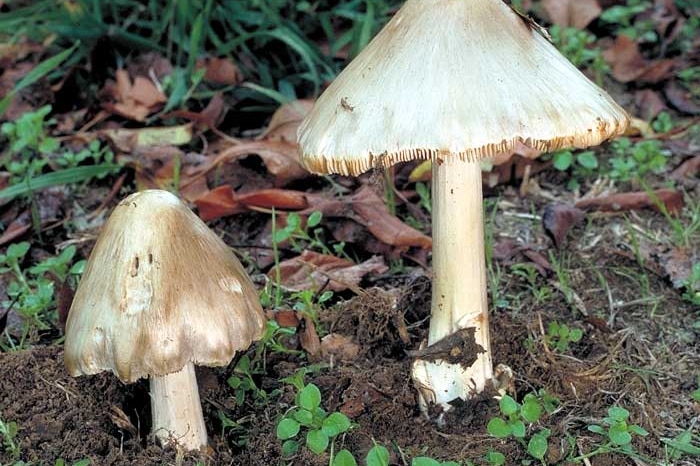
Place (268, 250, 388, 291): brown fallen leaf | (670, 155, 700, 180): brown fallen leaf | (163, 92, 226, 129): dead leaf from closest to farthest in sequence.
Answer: (268, 250, 388, 291): brown fallen leaf, (670, 155, 700, 180): brown fallen leaf, (163, 92, 226, 129): dead leaf

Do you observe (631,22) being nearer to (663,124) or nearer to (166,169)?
(663,124)

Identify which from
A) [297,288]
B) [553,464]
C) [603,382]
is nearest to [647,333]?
[603,382]

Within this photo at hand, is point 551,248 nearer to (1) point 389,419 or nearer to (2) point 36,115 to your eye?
(1) point 389,419

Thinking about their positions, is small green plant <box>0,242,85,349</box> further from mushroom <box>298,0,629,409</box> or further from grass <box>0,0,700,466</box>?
mushroom <box>298,0,629,409</box>

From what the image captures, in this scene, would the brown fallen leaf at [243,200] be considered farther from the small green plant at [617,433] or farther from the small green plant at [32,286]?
the small green plant at [617,433]

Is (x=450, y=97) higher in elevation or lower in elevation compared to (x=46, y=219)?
higher

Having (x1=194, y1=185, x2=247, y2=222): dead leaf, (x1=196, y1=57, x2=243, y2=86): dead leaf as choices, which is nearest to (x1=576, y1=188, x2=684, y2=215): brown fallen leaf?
(x1=194, y1=185, x2=247, y2=222): dead leaf

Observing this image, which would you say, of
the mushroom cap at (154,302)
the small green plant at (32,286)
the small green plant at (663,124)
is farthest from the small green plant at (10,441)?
the small green plant at (663,124)
